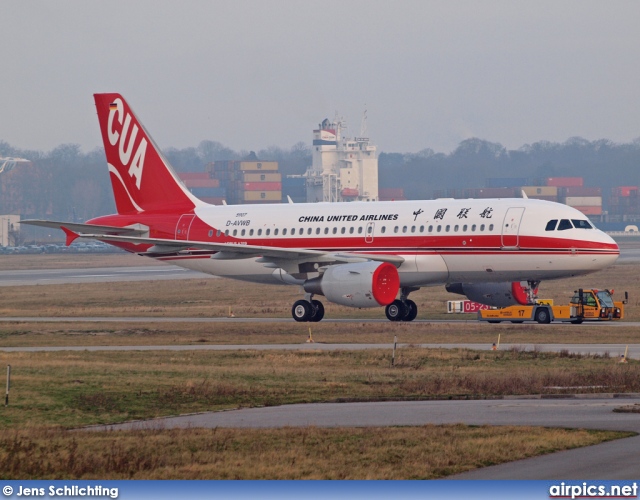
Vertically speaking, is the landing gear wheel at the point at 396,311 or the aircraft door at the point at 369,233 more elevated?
the aircraft door at the point at 369,233

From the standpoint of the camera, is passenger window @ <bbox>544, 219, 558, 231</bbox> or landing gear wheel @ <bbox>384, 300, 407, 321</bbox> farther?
landing gear wheel @ <bbox>384, 300, 407, 321</bbox>

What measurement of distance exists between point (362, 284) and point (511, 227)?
6.32 meters

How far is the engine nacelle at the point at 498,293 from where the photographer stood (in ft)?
163

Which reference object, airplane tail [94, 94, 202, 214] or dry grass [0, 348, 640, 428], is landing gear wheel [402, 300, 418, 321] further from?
dry grass [0, 348, 640, 428]

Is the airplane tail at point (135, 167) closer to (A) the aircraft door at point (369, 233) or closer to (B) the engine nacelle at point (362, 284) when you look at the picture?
(A) the aircraft door at point (369, 233)

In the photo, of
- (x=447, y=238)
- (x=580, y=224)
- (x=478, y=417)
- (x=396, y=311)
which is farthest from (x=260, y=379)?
(x=396, y=311)

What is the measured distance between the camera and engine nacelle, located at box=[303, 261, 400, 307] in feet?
154

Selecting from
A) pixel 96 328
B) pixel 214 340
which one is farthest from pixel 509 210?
pixel 96 328

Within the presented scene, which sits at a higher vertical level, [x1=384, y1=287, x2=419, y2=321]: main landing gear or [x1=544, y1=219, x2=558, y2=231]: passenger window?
[x1=544, y1=219, x2=558, y2=231]: passenger window

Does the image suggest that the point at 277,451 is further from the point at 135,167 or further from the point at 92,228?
the point at 135,167
